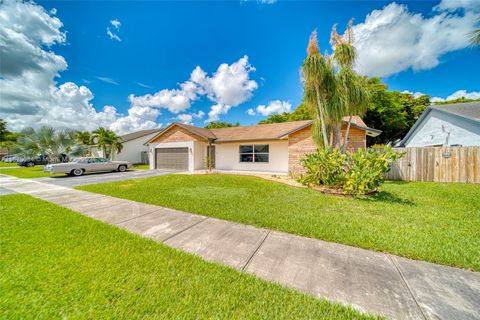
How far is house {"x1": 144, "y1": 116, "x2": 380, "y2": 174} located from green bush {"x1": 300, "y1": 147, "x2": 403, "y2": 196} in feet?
12.9

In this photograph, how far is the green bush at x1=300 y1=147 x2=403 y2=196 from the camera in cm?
587

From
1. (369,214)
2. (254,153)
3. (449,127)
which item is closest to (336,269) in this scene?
(369,214)

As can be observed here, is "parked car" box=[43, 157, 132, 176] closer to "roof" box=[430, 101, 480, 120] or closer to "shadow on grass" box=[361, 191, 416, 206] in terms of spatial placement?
"shadow on grass" box=[361, 191, 416, 206]

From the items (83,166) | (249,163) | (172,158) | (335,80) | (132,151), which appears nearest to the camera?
(335,80)

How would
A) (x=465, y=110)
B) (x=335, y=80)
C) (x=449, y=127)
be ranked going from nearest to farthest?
1. (x=335, y=80)
2. (x=465, y=110)
3. (x=449, y=127)

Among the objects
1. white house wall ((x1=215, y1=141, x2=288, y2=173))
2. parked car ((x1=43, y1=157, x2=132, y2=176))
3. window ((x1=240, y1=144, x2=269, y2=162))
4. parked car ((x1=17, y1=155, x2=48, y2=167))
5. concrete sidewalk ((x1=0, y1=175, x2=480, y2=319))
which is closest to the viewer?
concrete sidewalk ((x1=0, y1=175, x2=480, y2=319))

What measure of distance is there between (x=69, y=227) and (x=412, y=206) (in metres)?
9.12

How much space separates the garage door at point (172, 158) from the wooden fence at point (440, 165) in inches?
585

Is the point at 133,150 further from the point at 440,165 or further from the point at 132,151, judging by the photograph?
the point at 440,165

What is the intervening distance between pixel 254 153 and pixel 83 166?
13226 mm

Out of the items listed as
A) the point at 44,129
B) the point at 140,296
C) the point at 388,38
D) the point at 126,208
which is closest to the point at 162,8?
the point at 126,208

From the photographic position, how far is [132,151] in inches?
971

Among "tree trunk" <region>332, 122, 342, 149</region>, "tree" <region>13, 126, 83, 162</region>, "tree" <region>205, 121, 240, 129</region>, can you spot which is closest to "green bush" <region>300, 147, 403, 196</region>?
"tree trunk" <region>332, 122, 342, 149</region>

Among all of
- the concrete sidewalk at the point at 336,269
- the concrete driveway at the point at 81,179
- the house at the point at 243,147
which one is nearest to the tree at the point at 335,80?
the house at the point at 243,147
